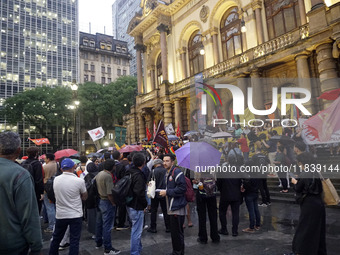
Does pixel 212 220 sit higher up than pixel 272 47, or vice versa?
pixel 272 47

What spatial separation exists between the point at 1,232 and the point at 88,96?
42.6 meters

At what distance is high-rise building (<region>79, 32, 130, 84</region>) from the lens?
207 feet

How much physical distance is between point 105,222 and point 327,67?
14.0m

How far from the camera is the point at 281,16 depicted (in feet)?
55.6

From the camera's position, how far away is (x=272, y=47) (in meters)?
16.0

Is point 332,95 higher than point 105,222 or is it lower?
higher

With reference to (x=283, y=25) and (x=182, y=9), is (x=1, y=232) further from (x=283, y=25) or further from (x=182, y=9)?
(x=182, y=9)

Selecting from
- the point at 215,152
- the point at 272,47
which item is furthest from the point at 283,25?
the point at 215,152

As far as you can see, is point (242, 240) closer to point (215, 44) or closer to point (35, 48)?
point (215, 44)

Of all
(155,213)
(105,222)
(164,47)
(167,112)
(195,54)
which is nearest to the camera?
(105,222)

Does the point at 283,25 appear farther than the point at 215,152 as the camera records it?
Yes

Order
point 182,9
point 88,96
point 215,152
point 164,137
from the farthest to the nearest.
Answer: point 88,96, point 182,9, point 164,137, point 215,152

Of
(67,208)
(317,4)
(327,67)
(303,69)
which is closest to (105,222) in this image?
(67,208)

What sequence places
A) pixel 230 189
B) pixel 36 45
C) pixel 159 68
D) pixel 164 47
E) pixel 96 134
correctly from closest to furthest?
pixel 230 189, pixel 96 134, pixel 164 47, pixel 159 68, pixel 36 45
